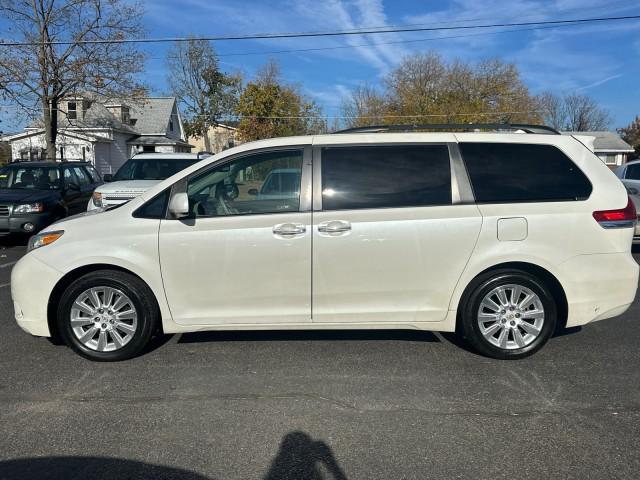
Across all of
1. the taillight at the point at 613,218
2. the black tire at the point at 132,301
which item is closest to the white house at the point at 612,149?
the taillight at the point at 613,218

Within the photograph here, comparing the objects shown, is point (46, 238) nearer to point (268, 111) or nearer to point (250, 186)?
point (250, 186)

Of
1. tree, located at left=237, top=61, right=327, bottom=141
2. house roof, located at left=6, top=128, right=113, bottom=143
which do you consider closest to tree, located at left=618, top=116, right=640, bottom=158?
tree, located at left=237, top=61, right=327, bottom=141

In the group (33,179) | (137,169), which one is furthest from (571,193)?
(33,179)

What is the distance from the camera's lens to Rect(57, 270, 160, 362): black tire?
4.17 m

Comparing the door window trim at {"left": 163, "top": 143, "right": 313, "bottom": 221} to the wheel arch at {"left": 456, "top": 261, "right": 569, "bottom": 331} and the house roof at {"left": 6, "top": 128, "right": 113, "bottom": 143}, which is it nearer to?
the wheel arch at {"left": 456, "top": 261, "right": 569, "bottom": 331}

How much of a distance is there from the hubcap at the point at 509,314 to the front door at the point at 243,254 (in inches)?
59.2

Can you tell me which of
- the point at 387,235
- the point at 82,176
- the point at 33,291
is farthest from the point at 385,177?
the point at 82,176

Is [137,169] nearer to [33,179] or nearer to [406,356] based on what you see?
[33,179]

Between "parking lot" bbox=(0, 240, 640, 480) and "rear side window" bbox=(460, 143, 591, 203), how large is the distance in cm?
141

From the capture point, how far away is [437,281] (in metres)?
4.18

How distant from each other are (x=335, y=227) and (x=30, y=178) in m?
9.57

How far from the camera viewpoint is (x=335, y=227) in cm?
410

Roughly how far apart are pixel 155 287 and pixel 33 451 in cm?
151

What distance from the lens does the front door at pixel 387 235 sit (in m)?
4.11
